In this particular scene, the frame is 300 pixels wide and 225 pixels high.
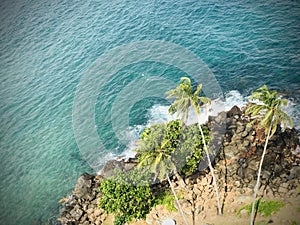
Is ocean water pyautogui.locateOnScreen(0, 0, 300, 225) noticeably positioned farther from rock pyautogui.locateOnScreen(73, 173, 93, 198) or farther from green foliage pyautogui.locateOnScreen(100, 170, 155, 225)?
green foliage pyautogui.locateOnScreen(100, 170, 155, 225)

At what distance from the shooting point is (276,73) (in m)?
67.6

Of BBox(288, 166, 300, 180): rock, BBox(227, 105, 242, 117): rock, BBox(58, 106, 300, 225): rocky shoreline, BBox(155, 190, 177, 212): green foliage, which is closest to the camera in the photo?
BBox(58, 106, 300, 225): rocky shoreline

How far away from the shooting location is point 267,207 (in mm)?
44250

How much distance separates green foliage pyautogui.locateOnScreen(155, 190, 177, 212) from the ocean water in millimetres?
15797

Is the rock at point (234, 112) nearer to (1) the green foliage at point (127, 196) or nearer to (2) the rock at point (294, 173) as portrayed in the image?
(2) the rock at point (294, 173)

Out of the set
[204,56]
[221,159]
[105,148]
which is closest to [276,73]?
[204,56]

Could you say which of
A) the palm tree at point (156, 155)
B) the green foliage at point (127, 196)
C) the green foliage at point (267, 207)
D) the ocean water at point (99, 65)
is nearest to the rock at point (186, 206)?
the palm tree at point (156, 155)

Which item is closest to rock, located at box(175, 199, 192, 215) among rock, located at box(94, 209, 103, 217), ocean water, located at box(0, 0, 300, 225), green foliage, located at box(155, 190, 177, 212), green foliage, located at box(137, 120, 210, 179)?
green foliage, located at box(155, 190, 177, 212)

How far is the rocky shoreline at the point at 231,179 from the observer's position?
153ft

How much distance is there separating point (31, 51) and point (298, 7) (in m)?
73.5

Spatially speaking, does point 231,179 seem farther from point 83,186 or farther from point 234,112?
point 83,186

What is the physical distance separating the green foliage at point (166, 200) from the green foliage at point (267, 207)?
10.0 meters

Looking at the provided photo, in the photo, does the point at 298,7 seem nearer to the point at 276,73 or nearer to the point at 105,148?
the point at 276,73

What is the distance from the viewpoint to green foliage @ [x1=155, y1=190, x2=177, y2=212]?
157ft
